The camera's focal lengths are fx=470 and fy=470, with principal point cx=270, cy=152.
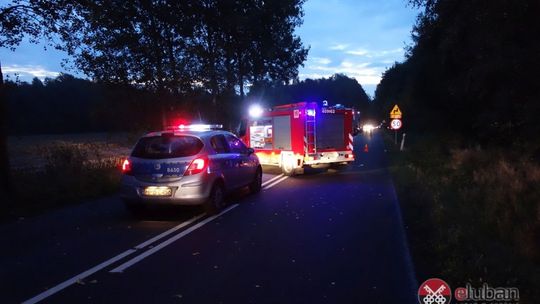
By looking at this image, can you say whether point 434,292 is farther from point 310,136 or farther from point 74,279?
point 310,136

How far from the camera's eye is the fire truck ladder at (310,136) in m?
16.3

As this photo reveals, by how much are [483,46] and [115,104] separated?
13.3 metres

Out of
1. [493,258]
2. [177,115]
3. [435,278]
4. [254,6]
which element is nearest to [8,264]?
[435,278]

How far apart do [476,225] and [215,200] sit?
4826mm

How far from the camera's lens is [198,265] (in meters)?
5.89

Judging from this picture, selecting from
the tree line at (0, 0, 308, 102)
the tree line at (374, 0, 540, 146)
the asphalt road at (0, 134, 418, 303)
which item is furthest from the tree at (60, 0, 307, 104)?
the tree line at (374, 0, 540, 146)

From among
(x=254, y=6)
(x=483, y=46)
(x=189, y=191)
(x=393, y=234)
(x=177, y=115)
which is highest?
(x=254, y=6)

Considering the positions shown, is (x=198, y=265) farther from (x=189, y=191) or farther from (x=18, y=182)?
(x=18, y=182)

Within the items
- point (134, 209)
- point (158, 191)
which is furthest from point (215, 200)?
point (134, 209)

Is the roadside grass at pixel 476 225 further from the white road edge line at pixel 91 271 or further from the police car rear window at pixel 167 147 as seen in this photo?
the police car rear window at pixel 167 147

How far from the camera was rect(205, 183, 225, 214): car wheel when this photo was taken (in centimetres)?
927

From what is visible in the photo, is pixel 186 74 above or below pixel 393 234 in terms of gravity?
above

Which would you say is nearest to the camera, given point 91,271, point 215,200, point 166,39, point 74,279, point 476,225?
point 74,279

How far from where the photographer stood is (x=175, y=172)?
347 inches
